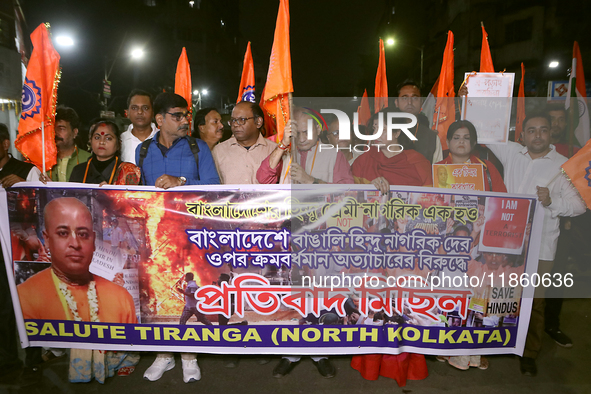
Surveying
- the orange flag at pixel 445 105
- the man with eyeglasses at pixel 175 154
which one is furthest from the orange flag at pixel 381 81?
the man with eyeglasses at pixel 175 154

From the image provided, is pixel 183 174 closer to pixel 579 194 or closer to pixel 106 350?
pixel 106 350

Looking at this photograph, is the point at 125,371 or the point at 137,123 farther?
the point at 137,123

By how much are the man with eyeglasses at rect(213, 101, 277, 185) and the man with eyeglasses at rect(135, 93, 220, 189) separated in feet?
1.13

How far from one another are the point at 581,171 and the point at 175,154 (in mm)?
2994

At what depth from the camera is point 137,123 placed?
3428mm

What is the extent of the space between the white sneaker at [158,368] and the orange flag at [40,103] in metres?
1.69

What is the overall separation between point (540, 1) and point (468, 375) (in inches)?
964

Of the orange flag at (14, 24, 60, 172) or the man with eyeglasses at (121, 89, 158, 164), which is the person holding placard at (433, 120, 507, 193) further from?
the orange flag at (14, 24, 60, 172)

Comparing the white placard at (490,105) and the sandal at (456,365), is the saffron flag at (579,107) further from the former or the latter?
the sandal at (456,365)

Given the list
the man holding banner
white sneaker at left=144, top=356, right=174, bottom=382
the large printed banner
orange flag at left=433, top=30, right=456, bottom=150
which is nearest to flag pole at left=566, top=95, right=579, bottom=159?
the man holding banner

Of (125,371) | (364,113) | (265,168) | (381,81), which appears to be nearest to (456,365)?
(265,168)

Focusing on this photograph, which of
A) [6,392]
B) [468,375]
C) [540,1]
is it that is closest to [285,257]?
[468,375]

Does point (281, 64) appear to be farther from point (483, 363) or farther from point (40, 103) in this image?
point (483, 363)

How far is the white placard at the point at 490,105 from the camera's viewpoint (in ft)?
10.4
